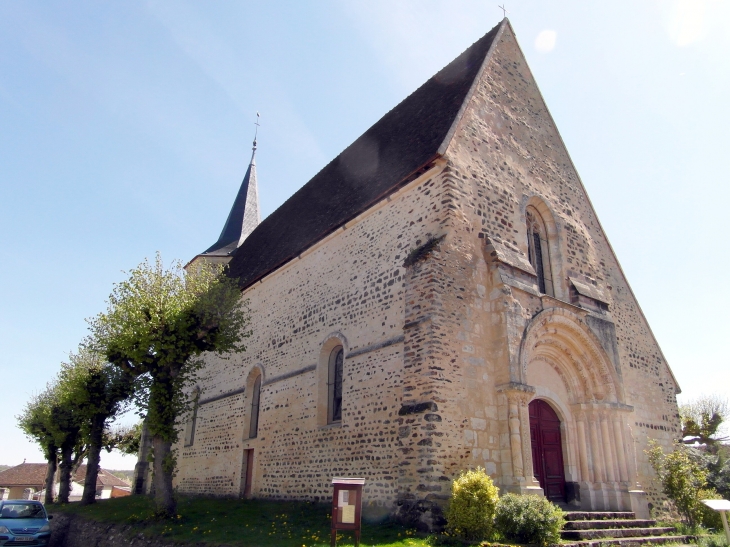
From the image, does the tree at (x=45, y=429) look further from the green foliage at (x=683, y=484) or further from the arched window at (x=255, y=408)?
the green foliage at (x=683, y=484)

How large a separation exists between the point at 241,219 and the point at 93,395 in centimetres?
1182

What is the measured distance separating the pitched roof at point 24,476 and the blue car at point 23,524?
4158cm

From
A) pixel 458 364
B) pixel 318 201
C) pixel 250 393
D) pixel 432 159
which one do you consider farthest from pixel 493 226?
pixel 250 393

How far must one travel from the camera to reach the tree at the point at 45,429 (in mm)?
22953

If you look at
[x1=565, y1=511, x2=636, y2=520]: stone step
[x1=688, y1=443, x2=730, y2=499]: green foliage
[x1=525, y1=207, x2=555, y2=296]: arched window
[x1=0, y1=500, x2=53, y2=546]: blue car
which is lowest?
[x1=0, y1=500, x2=53, y2=546]: blue car

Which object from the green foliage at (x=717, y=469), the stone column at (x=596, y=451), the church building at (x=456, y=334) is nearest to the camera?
the church building at (x=456, y=334)

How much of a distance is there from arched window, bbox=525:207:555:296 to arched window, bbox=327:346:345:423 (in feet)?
16.5

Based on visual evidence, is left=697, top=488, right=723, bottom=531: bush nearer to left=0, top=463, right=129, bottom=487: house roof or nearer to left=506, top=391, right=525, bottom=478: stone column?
left=506, top=391, right=525, bottom=478: stone column

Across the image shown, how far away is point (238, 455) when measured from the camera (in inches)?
632

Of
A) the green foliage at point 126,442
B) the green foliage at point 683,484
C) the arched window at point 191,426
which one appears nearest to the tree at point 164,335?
the arched window at point 191,426

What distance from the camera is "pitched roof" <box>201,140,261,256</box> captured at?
2720 cm

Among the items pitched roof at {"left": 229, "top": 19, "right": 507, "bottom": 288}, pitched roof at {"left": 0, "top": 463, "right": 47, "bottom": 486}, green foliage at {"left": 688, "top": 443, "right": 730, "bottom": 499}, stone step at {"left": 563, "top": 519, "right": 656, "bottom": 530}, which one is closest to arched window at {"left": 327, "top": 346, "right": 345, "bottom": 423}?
pitched roof at {"left": 229, "top": 19, "right": 507, "bottom": 288}

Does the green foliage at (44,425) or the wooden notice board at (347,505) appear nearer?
the wooden notice board at (347,505)

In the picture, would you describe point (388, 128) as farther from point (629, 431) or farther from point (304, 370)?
point (629, 431)
